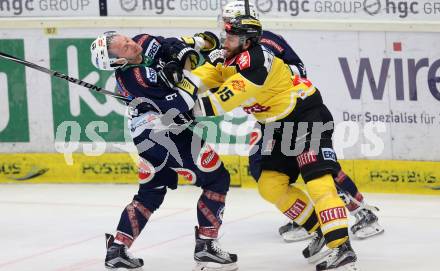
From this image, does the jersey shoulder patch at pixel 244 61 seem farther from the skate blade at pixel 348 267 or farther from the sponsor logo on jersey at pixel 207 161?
the skate blade at pixel 348 267

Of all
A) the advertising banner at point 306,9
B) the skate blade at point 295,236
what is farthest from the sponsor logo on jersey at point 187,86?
the advertising banner at point 306,9

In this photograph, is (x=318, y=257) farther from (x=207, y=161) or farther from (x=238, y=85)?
(x=238, y=85)

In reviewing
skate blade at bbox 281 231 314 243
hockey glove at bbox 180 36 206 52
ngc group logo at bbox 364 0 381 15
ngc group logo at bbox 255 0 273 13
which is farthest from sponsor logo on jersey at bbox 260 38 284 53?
ngc group logo at bbox 255 0 273 13

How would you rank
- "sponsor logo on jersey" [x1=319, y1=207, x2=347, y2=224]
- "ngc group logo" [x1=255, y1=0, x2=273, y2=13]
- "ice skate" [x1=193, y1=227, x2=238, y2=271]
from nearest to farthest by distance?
"sponsor logo on jersey" [x1=319, y1=207, x2=347, y2=224] → "ice skate" [x1=193, y1=227, x2=238, y2=271] → "ngc group logo" [x1=255, y1=0, x2=273, y2=13]

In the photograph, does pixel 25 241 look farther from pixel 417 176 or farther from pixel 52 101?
pixel 417 176

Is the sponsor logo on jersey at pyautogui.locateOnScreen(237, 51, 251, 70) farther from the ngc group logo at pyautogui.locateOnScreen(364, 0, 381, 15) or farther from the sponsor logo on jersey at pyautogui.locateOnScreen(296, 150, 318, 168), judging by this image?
the ngc group logo at pyautogui.locateOnScreen(364, 0, 381, 15)

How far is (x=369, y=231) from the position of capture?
6445 millimetres

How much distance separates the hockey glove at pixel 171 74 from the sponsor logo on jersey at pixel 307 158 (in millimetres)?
786

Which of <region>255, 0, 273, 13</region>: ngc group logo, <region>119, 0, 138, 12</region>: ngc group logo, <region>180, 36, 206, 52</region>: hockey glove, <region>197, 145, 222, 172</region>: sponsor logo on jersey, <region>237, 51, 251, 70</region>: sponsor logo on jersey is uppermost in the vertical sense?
<region>119, 0, 138, 12</region>: ngc group logo

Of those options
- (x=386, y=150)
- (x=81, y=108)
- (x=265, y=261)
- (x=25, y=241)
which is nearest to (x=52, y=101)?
(x=81, y=108)

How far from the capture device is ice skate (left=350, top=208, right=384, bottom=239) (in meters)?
6.44

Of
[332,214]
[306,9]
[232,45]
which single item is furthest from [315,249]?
[306,9]

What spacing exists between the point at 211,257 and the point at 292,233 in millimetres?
1003

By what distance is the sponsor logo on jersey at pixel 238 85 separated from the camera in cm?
511
